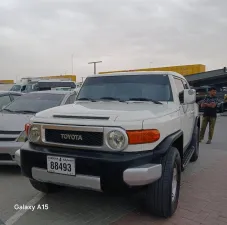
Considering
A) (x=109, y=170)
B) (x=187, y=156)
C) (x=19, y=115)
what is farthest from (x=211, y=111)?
(x=109, y=170)

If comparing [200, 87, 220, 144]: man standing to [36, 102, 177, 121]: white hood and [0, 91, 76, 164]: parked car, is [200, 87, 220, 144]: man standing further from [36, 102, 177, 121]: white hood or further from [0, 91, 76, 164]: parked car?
[36, 102, 177, 121]: white hood

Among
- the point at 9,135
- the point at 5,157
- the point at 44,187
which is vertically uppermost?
the point at 9,135

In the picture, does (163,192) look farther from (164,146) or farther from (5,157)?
(5,157)

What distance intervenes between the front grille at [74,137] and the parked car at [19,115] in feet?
5.86

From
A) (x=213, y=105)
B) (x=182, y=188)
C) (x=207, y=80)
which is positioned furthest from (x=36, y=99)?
(x=207, y=80)

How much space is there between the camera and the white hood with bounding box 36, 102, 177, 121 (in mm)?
3336

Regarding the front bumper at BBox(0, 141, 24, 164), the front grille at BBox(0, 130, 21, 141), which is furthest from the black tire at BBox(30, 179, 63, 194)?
the front grille at BBox(0, 130, 21, 141)

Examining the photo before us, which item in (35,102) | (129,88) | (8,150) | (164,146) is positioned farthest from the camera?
(35,102)

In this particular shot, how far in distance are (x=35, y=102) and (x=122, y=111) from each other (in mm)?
3555

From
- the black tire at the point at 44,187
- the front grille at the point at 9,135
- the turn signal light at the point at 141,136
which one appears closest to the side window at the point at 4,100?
the front grille at the point at 9,135

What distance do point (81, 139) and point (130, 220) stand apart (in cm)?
120

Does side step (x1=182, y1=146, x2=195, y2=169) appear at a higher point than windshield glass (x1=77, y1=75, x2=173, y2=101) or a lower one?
lower

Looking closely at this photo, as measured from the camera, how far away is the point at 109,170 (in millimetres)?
3125

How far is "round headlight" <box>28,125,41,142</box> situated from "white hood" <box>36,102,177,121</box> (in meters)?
0.17
